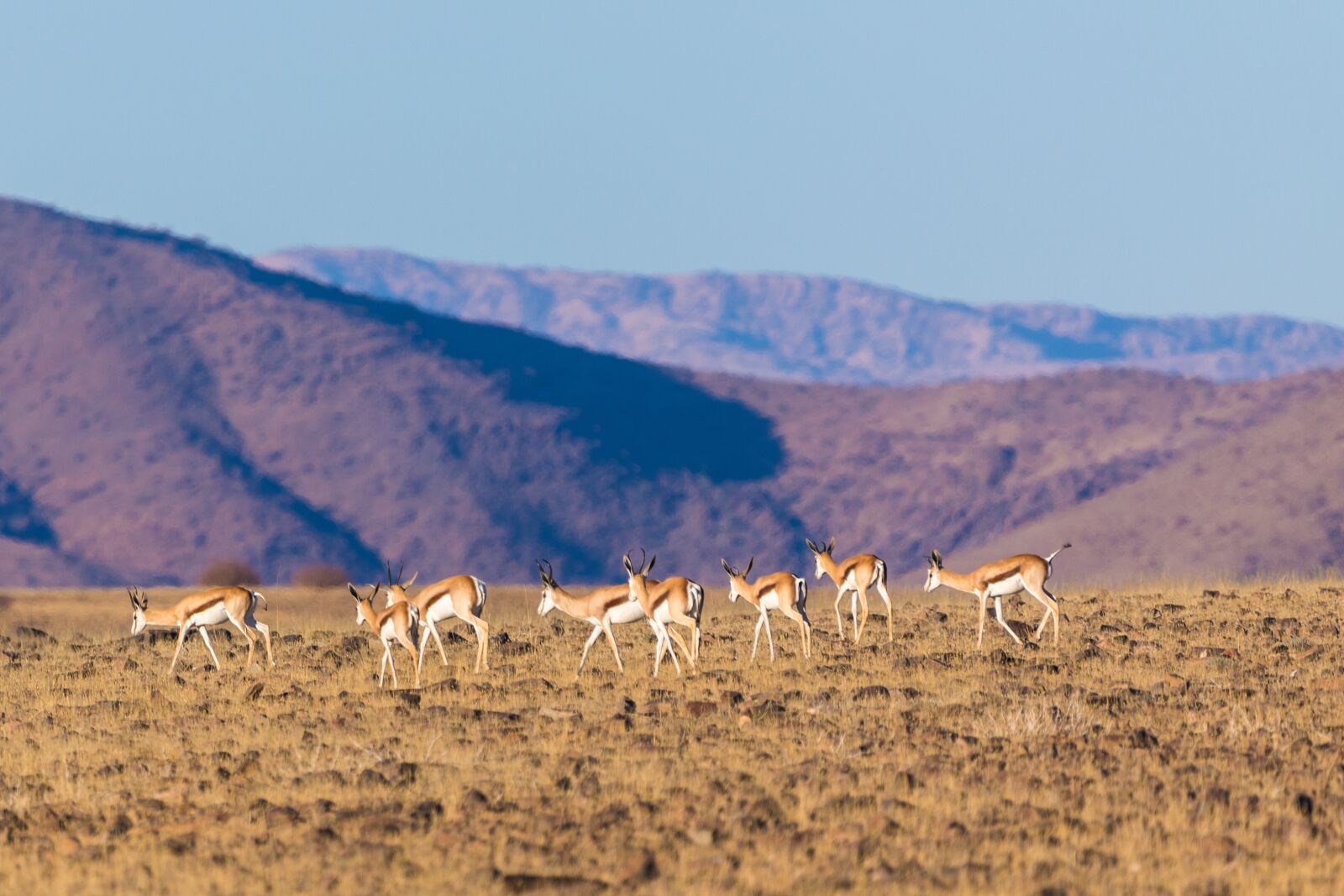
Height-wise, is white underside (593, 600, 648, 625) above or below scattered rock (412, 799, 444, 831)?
above

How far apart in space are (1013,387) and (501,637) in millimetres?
122312

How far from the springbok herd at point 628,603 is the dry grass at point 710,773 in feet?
1.65

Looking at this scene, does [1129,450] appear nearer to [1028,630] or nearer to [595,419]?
[595,419]

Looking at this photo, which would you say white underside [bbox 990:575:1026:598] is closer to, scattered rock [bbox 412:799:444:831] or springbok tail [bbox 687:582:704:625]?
springbok tail [bbox 687:582:704:625]

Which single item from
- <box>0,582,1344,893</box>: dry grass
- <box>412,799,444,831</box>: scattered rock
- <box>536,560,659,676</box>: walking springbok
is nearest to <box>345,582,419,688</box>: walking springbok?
<box>0,582,1344,893</box>: dry grass

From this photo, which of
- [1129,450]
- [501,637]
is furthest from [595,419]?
[501,637]

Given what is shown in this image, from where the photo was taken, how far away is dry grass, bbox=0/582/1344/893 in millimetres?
11719

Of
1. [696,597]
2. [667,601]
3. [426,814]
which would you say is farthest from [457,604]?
[426,814]

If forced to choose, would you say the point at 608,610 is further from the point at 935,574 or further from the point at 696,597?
the point at 935,574

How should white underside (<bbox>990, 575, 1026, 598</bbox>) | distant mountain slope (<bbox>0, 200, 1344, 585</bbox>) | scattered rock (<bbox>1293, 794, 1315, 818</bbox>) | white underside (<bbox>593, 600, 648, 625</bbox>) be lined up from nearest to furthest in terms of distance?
scattered rock (<bbox>1293, 794, 1315, 818</bbox>)
white underside (<bbox>593, 600, 648, 625</bbox>)
white underside (<bbox>990, 575, 1026, 598</bbox>)
distant mountain slope (<bbox>0, 200, 1344, 585</bbox>)

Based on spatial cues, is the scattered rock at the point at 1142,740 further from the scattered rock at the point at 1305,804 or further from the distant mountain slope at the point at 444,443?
the distant mountain slope at the point at 444,443

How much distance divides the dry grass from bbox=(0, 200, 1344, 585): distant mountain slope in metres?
91.4

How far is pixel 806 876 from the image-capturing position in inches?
446

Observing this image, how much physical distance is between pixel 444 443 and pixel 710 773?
12465 cm
